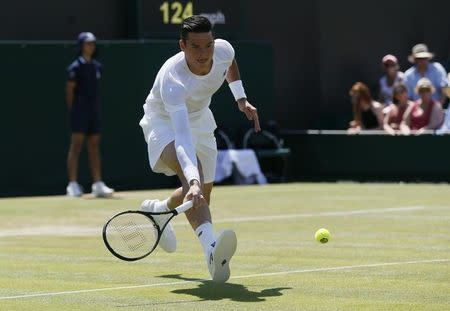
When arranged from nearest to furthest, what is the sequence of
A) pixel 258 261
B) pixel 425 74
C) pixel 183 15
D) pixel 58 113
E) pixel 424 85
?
1. pixel 258 261
2. pixel 58 113
3. pixel 424 85
4. pixel 183 15
5. pixel 425 74

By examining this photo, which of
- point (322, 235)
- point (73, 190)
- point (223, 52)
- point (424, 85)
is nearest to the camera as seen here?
point (223, 52)

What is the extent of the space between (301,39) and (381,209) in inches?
302

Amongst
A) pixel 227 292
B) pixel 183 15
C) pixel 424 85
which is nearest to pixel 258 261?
pixel 227 292

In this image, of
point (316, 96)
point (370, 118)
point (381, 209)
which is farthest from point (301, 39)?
point (381, 209)

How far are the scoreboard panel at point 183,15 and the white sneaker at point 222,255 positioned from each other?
11.4 metres

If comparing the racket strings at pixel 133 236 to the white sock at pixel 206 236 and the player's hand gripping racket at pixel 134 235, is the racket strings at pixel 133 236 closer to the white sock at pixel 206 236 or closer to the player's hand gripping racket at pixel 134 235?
the player's hand gripping racket at pixel 134 235

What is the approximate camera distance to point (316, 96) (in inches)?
854

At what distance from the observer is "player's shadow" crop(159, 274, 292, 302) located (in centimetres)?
765

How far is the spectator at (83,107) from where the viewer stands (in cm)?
1698

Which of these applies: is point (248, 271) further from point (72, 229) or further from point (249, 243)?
point (72, 229)

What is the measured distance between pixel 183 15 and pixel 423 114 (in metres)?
3.80

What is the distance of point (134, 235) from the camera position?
805 centimetres

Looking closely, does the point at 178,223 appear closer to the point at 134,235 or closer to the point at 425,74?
the point at 134,235

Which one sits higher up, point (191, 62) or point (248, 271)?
point (191, 62)
